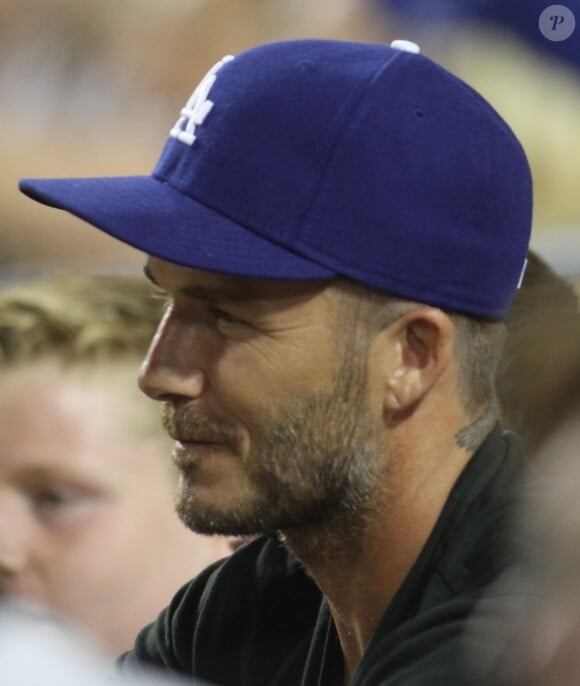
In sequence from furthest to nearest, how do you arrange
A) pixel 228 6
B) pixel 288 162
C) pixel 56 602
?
pixel 56 602 → pixel 228 6 → pixel 288 162

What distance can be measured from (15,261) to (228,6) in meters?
0.43

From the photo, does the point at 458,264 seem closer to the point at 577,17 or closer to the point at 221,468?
the point at 221,468

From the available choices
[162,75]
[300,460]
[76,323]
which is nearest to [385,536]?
[300,460]

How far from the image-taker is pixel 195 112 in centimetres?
127

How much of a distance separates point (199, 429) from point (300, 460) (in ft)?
0.34

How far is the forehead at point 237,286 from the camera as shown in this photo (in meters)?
1.23

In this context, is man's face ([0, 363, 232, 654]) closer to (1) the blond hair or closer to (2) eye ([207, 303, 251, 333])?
(1) the blond hair

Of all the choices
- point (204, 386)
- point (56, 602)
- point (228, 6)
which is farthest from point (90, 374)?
point (204, 386)

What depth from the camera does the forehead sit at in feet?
4.05

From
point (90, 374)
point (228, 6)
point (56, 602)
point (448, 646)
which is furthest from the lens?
point (90, 374)

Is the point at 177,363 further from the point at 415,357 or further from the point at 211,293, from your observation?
the point at 415,357

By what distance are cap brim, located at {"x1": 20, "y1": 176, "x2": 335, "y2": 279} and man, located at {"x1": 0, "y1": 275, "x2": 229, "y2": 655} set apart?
708mm

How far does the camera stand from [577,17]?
1669 millimetres

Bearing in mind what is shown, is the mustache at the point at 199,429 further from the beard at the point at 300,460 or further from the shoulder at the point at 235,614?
the shoulder at the point at 235,614
